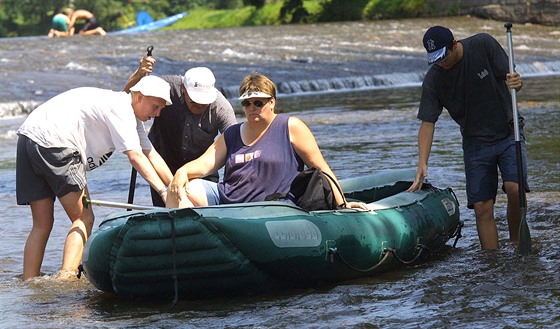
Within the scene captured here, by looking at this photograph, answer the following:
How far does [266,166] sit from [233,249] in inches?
32.7

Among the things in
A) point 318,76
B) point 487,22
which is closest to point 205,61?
point 318,76

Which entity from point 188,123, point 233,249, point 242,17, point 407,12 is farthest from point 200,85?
point 242,17

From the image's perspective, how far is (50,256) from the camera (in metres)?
8.09

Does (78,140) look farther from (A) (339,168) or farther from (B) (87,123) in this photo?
(A) (339,168)

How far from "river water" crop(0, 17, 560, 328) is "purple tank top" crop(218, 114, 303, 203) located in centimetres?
68

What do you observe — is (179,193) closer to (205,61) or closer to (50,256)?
(50,256)

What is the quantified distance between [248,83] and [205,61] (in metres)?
20.5

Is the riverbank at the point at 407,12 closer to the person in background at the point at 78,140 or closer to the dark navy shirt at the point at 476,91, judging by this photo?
the dark navy shirt at the point at 476,91

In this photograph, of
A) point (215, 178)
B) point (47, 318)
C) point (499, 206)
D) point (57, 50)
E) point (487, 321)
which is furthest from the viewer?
point (57, 50)

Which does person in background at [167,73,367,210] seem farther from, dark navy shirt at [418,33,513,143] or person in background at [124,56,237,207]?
dark navy shirt at [418,33,513,143]

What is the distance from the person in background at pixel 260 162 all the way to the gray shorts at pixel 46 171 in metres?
0.56

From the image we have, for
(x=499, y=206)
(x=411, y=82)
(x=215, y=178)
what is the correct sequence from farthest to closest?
(x=411, y=82) → (x=499, y=206) → (x=215, y=178)

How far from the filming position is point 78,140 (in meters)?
6.83

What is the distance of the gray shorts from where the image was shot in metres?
6.78
